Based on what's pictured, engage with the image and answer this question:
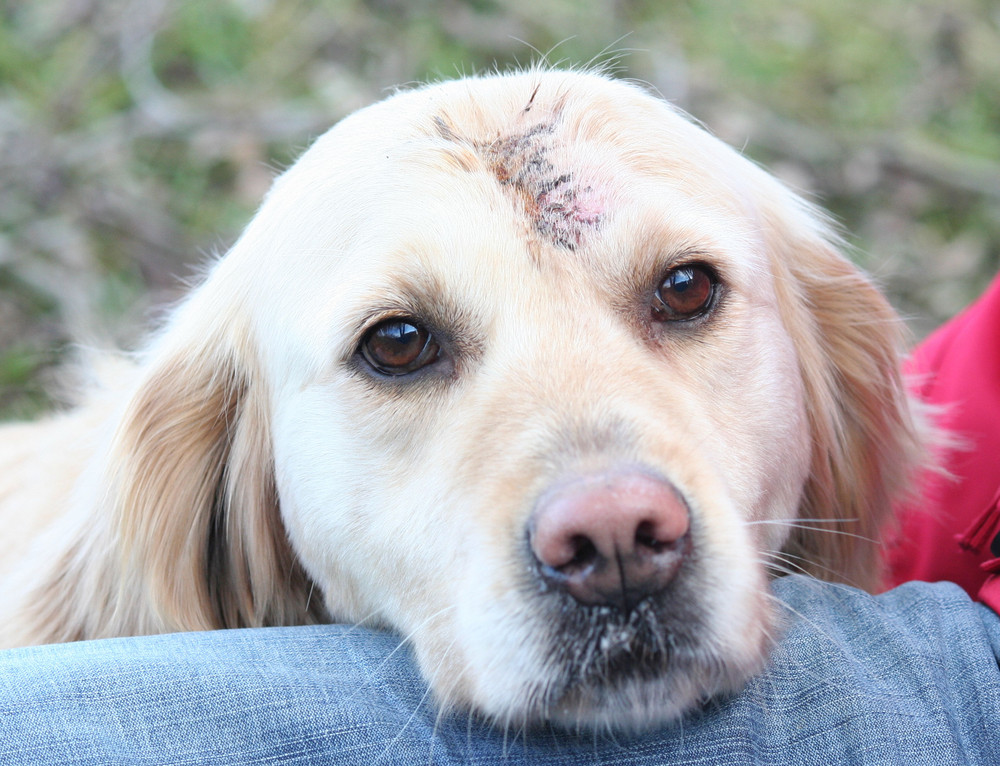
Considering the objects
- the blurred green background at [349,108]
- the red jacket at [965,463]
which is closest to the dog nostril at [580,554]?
the red jacket at [965,463]

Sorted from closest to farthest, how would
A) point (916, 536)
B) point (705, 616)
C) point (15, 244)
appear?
1. point (705, 616)
2. point (916, 536)
3. point (15, 244)

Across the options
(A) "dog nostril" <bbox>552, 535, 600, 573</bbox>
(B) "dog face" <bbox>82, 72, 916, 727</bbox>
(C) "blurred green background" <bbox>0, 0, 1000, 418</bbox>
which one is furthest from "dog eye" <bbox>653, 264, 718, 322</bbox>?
(C) "blurred green background" <bbox>0, 0, 1000, 418</bbox>

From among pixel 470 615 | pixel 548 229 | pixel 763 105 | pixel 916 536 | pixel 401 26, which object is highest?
pixel 401 26

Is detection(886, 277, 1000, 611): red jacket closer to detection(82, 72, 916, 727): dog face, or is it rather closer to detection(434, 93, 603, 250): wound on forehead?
detection(82, 72, 916, 727): dog face

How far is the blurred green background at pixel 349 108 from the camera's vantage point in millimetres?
5027

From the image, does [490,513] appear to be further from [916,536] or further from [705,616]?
[916,536]

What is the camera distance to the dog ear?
98.9 inches

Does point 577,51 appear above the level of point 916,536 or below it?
above

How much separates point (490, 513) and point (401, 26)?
17.6 ft

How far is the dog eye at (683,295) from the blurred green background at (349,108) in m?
2.89

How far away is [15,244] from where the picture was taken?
4.99 meters

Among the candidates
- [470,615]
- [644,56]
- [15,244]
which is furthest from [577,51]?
[470,615]

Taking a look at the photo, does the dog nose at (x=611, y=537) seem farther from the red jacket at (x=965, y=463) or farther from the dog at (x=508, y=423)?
the red jacket at (x=965, y=463)

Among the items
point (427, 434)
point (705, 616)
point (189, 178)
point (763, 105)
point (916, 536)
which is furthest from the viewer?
point (763, 105)
